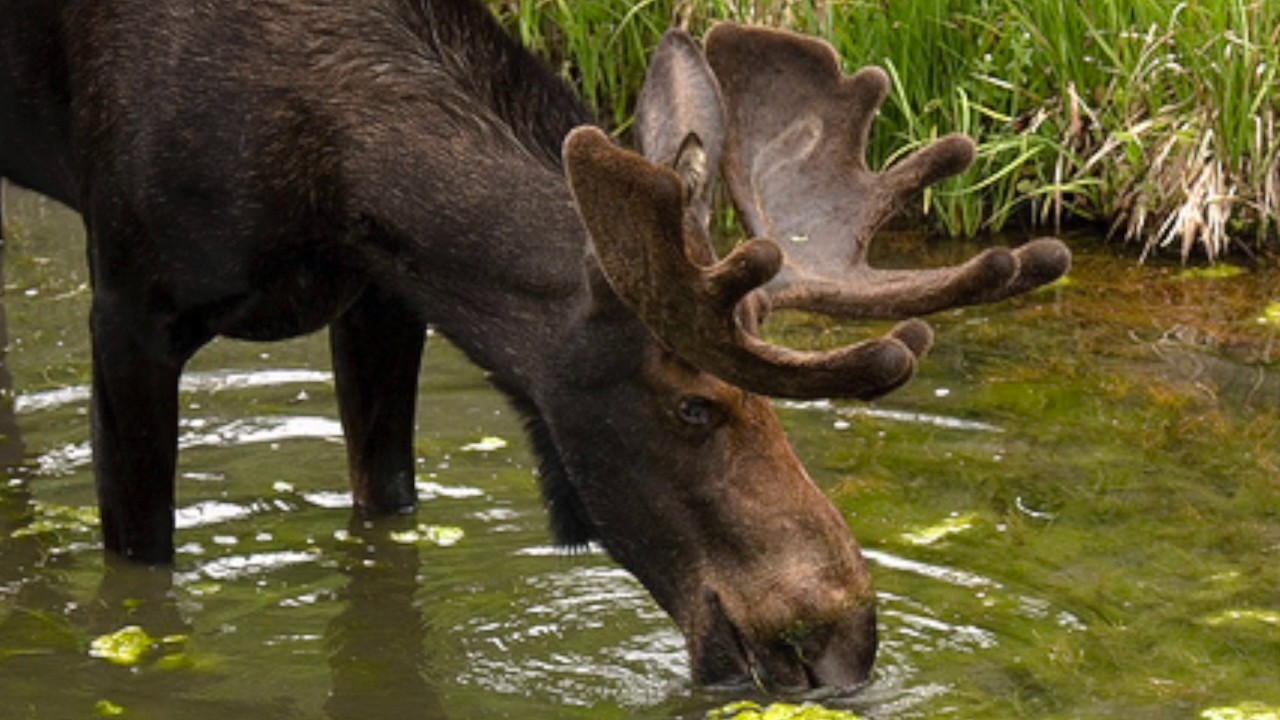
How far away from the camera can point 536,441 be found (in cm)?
545

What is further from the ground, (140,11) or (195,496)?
(140,11)

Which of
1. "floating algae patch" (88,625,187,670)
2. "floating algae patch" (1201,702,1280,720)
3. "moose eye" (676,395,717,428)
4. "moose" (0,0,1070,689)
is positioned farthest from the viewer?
"floating algae patch" (88,625,187,670)

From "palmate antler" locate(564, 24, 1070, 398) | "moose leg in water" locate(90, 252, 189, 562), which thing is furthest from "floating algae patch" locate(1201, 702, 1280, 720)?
"moose leg in water" locate(90, 252, 189, 562)

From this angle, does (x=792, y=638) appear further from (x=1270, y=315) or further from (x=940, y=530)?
(x=1270, y=315)

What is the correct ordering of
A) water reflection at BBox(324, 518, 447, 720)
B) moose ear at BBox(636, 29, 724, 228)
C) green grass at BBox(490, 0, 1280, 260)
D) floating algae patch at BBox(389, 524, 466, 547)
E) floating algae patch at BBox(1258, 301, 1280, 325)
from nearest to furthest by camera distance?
moose ear at BBox(636, 29, 724, 228) → water reflection at BBox(324, 518, 447, 720) → floating algae patch at BBox(389, 524, 466, 547) → floating algae patch at BBox(1258, 301, 1280, 325) → green grass at BBox(490, 0, 1280, 260)

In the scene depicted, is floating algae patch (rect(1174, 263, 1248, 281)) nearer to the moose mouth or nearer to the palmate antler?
the palmate antler

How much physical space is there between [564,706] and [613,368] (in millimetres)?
744

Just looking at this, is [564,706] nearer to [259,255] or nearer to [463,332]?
[463,332]

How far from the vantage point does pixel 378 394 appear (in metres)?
6.64

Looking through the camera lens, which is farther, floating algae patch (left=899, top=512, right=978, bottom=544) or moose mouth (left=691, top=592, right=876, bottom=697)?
floating algae patch (left=899, top=512, right=978, bottom=544)

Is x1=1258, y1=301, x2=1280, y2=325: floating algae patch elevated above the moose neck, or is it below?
below

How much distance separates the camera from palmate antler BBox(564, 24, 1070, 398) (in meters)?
4.73

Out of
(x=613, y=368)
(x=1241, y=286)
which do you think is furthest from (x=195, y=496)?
(x=1241, y=286)

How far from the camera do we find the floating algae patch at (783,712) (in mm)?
5086
